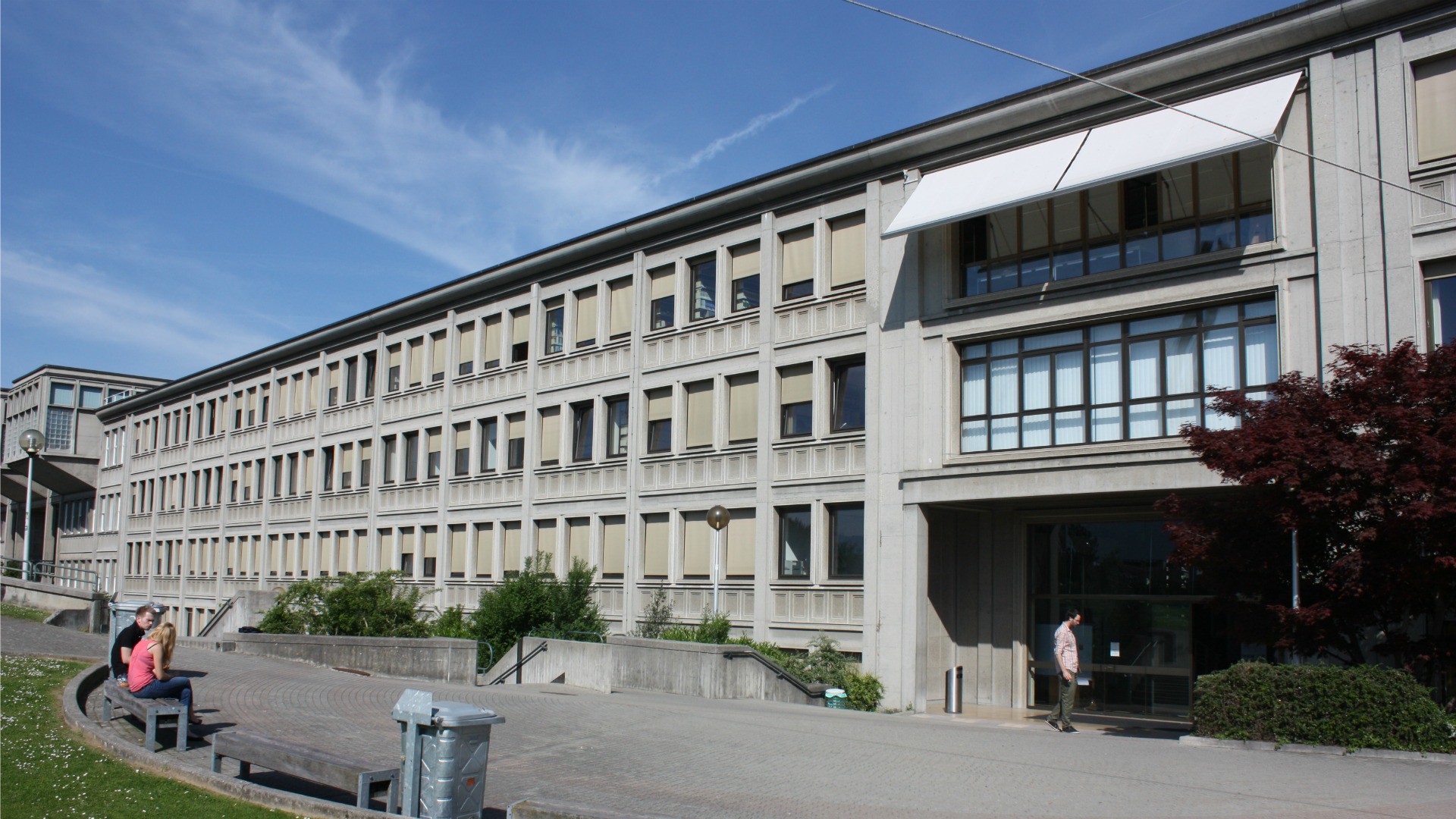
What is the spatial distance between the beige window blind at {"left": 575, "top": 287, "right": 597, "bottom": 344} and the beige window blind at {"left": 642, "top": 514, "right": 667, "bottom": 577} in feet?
18.9

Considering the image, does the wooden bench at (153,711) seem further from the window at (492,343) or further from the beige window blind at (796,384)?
the window at (492,343)

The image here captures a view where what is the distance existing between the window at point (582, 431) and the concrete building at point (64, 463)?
40033mm

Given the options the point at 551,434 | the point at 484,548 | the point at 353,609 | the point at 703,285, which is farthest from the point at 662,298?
the point at 353,609

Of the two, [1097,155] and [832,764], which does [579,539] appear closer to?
[1097,155]

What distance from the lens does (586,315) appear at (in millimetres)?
34281

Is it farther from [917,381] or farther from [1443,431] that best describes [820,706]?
[1443,431]

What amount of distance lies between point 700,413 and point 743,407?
158cm

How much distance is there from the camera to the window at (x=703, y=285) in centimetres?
3029

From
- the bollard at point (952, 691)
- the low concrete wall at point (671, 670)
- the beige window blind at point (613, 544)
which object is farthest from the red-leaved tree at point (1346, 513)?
the beige window blind at point (613, 544)

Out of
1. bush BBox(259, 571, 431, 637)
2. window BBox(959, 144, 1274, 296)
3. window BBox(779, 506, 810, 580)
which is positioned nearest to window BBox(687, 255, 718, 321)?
window BBox(779, 506, 810, 580)

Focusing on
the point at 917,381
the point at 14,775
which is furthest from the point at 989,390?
the point at 14,775

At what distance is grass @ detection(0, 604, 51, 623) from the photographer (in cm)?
3459

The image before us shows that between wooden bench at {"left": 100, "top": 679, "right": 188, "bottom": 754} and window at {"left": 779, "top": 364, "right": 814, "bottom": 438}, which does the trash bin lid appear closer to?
wooden bench at {"left": 100, "top": 679, "right": 188, "bottom": 754}

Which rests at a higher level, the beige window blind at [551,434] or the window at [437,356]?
the window at [437,356]
